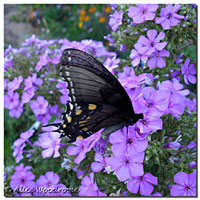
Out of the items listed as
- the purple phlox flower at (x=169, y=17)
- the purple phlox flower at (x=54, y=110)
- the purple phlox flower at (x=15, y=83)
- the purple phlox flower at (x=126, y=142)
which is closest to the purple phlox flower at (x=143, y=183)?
the purple phlox flower at (x=126, y=142)

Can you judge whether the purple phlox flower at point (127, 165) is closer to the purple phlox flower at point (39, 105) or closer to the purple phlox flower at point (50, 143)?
the purple phlox flower at point (50, 143)

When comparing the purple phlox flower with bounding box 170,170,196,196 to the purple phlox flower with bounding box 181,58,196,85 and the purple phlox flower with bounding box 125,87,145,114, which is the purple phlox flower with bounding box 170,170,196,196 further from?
the purple phlox flower with bounding box 181,58,196,85

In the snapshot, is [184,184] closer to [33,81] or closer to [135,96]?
[135,96]

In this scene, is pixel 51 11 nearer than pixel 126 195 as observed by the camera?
No

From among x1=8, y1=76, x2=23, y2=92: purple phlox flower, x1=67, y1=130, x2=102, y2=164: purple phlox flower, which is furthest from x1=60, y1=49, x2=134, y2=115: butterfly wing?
x1=8, y1=76, x2=23, y2=92: purple phlox flower

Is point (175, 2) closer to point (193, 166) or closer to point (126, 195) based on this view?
point (193, 166)

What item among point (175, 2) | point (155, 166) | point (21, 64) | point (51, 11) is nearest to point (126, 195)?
point (155, 166)
